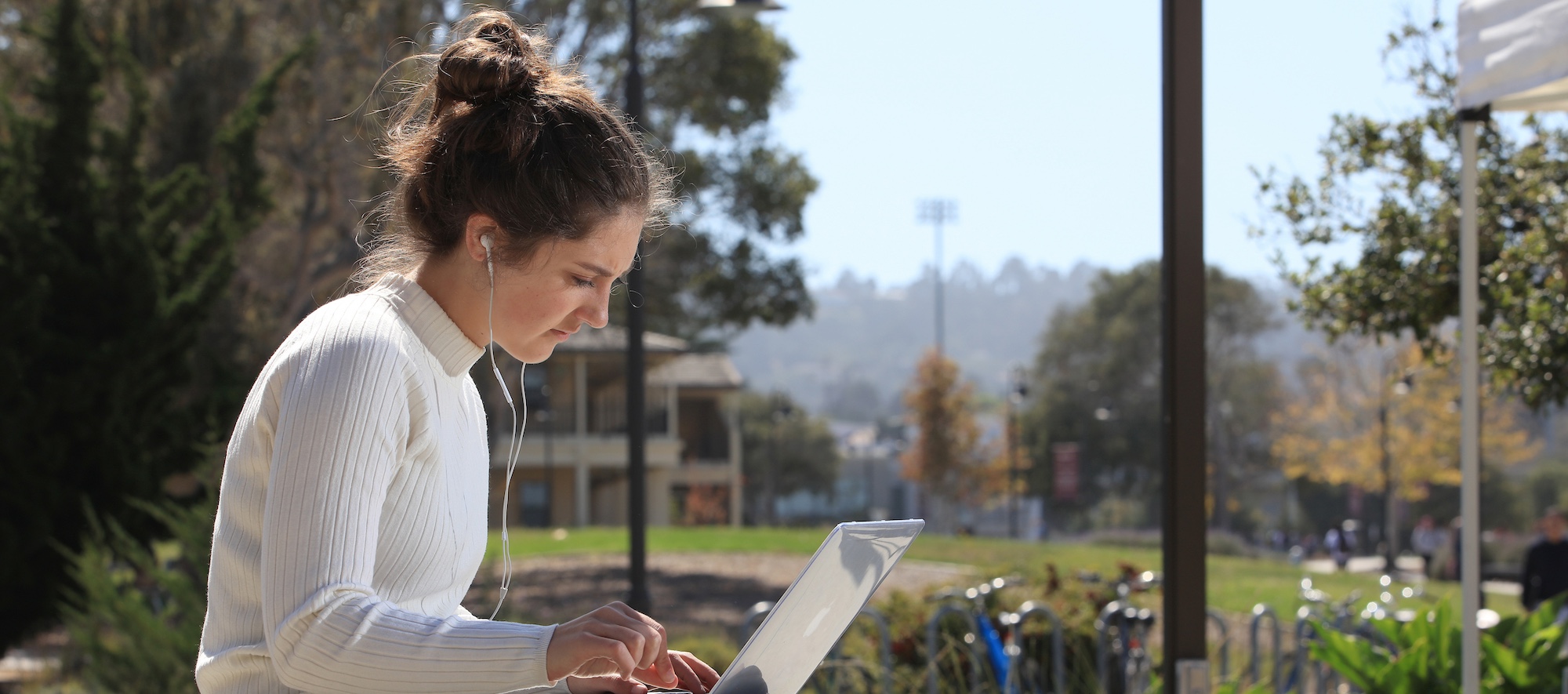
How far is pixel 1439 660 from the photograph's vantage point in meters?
4.24

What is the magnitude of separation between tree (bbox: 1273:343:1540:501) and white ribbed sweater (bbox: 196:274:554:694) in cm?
3161

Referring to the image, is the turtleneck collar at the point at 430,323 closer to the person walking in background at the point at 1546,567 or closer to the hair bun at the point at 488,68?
the hair bun at the point at 488,68

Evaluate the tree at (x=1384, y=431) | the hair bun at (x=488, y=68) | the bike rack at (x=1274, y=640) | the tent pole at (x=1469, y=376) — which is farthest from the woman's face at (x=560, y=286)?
the tree at (x=1384, y=431)

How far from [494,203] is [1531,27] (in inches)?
123

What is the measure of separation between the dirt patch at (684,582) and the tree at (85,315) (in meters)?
5.36

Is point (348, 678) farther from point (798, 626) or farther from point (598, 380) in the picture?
point (598, 380)

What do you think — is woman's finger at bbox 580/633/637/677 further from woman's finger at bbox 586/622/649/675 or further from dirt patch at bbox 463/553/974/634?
dirt patch at bbox 463/553/974/634

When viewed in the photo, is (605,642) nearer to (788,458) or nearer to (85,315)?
(85,315)

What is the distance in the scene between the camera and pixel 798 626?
1306 mm

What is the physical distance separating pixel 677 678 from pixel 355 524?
0.44 meters

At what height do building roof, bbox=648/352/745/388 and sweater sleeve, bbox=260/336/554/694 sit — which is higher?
sweater sleeve, bbox=260/336/554/694

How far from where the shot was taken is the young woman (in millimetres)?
1199

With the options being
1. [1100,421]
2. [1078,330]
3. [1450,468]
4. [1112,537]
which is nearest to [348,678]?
[1112,537]

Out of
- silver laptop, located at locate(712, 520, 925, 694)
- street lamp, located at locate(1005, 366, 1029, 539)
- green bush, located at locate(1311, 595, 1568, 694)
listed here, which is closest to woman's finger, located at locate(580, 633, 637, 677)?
silver laptop, located at locate(712, 520, 925, 694)
